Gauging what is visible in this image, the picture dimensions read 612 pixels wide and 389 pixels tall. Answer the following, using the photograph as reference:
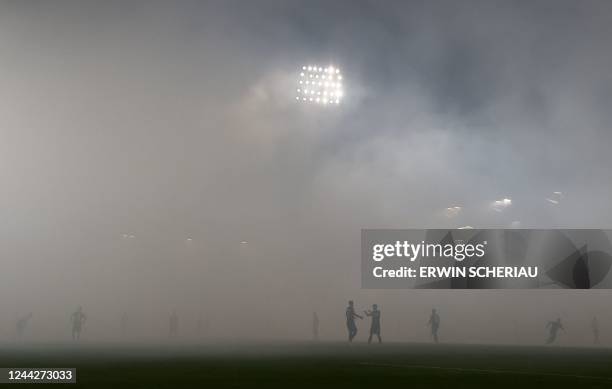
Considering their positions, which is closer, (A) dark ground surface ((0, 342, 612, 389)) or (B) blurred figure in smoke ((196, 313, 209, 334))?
(A) dark ground surface ((0, 342, 612, 389))

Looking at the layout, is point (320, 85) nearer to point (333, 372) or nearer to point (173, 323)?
point (173, 323)

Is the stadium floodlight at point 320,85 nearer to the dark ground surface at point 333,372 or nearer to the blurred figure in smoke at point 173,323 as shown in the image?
the blurred figure in smoke at point 173,323

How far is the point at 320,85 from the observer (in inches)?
1780

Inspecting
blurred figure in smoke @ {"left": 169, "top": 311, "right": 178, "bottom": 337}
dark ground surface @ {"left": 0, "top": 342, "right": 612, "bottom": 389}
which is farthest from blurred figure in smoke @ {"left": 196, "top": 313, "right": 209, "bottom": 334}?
dark ground surface @ {"left": 0, "top": 342, "right": 612, "bottom": 389}

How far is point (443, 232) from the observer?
47.0 m

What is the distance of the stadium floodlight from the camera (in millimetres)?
44938

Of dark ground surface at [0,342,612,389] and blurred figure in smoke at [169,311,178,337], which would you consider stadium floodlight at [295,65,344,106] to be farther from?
dark ground surface at [0,342,612,389]

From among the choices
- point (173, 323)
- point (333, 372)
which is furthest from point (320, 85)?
point (333, 372)

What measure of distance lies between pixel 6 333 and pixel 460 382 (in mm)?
53393

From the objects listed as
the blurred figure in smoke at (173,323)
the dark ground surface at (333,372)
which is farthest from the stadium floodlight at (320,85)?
the dark ground surface at (333,372)

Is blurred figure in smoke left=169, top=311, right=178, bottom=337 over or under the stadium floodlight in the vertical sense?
under

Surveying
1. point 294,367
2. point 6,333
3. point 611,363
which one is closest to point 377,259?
point 611,363

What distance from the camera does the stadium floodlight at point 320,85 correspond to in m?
44.9

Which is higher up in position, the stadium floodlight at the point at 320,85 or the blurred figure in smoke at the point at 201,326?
the stadium floodlight at the point at 320,85
